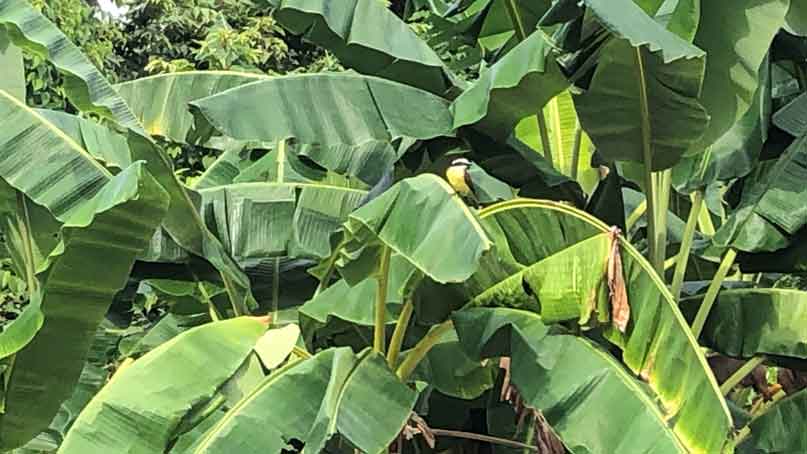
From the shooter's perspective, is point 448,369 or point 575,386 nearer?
point 575,386

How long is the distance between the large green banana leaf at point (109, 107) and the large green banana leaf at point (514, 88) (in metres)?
0.71

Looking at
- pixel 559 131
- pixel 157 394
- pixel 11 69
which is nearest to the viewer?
pixel 157 394

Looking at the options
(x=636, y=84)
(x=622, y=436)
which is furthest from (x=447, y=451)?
(x=636, y=84)

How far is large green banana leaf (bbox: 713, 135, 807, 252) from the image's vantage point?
262 centimetres

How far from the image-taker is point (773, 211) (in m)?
2.65

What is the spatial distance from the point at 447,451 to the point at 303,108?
3.56 feet

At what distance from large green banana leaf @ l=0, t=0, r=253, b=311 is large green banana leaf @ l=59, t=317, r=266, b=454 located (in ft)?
1.39

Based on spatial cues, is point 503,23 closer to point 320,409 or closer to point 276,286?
point 276,286

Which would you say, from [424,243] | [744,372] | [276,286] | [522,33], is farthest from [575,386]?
[522,33]

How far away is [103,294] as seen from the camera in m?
2.25

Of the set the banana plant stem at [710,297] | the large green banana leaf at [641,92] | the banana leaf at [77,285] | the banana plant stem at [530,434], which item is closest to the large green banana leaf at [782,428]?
the banana plant stem at [710,297]

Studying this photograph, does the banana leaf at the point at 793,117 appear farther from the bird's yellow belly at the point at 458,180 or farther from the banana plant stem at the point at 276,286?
the banana plant stem at the point at 276,286

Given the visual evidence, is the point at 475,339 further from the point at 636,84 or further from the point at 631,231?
the point at 631,231

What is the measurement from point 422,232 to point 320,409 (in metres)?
0.43
